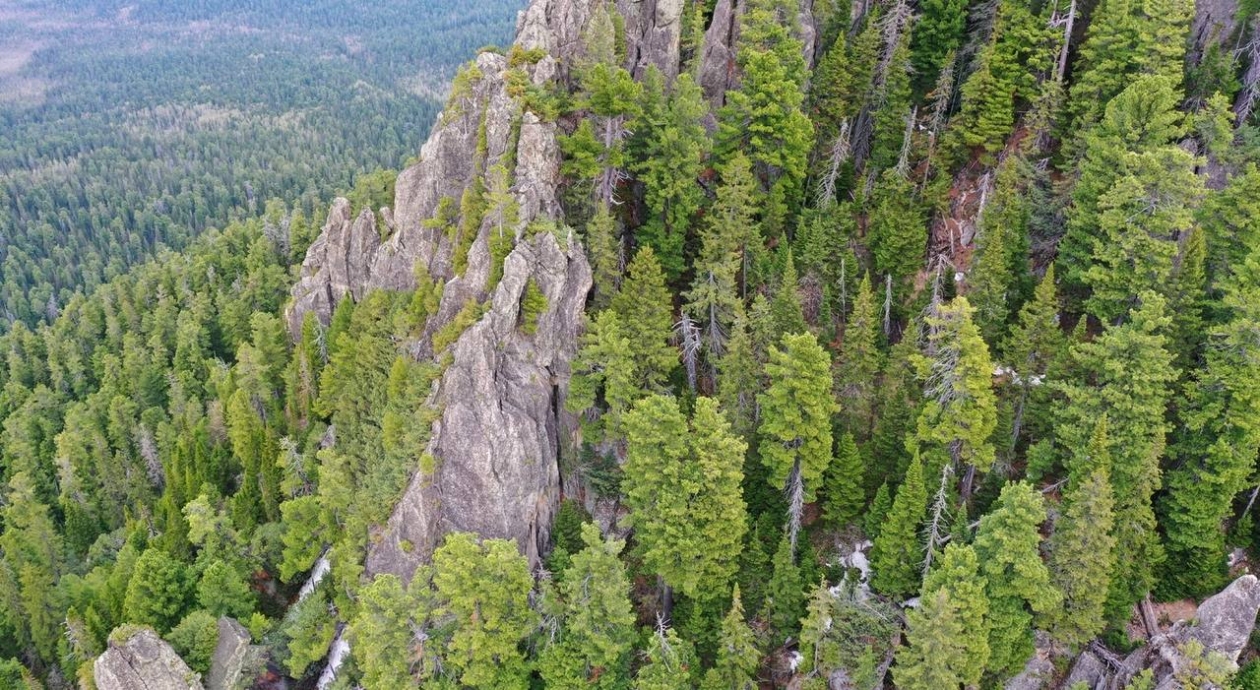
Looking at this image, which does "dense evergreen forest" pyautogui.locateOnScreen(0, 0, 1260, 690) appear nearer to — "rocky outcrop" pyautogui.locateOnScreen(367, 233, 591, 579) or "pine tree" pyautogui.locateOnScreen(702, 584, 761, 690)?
"pine tree" pyautogui.locateOnScreen(702, 584, 761, 690)

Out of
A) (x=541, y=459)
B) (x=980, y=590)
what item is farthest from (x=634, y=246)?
(x=980, y=590)

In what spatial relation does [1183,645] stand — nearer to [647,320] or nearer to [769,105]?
[647,320]

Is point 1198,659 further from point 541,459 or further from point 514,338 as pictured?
point 514,338

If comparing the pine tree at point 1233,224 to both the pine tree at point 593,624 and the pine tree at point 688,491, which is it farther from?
the pine tree at point 593,624

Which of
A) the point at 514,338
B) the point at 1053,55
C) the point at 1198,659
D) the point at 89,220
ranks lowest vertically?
the point at 89,220

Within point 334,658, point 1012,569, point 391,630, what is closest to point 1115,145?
point 1012,569

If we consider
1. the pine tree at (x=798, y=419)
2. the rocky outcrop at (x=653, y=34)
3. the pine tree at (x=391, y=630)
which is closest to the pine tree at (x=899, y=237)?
the pine tree at (x=798, y=419)
